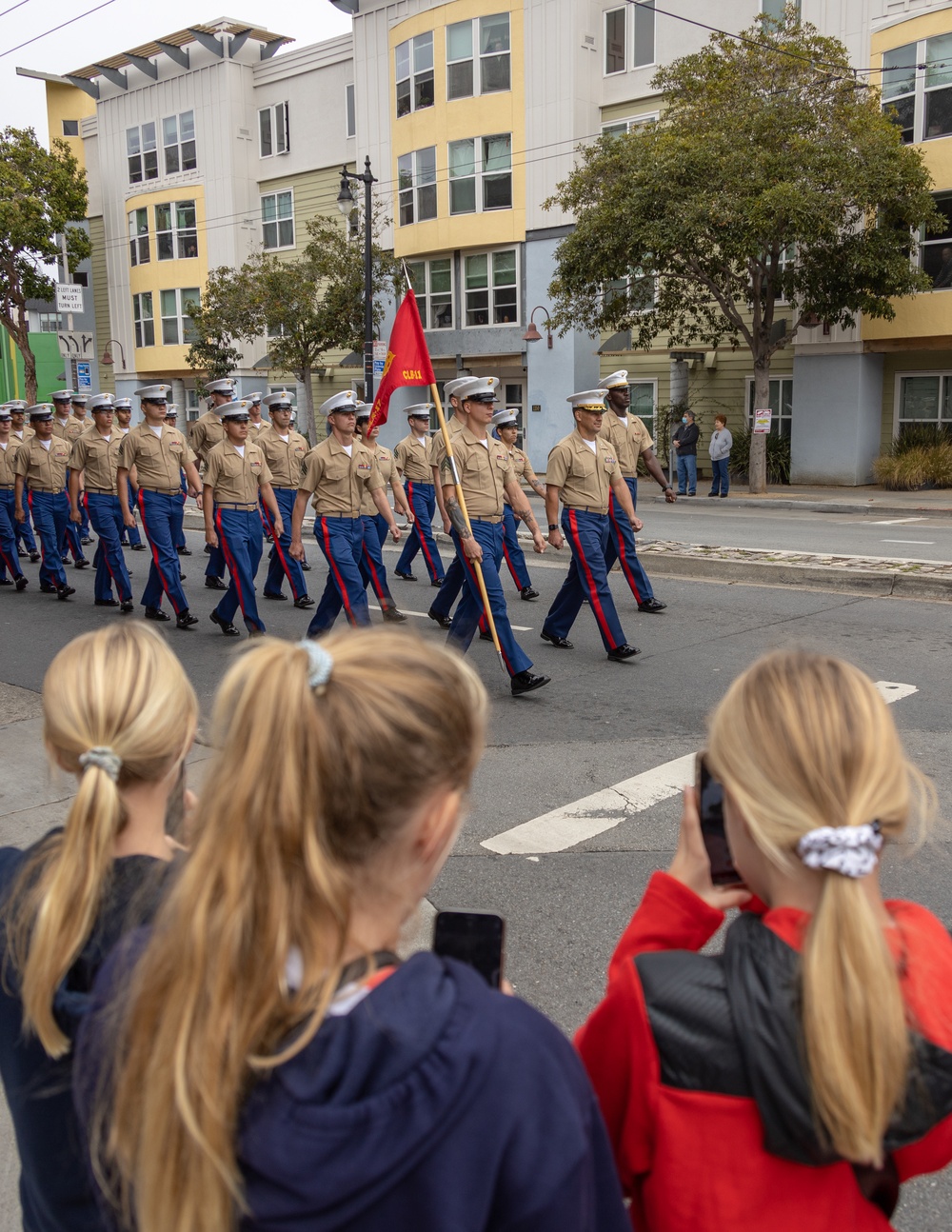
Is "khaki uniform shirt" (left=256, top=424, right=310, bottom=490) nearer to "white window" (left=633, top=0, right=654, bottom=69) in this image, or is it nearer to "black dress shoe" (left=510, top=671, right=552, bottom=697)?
"black dress shoe" (left=510, top=671, right=552, bottom=697)

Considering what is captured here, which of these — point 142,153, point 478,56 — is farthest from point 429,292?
point 142,153

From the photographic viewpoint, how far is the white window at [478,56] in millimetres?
30422

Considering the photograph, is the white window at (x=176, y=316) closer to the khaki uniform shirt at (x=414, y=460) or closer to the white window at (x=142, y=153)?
the white window at (x=142, y=153)

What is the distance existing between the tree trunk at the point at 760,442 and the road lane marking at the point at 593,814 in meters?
18.7

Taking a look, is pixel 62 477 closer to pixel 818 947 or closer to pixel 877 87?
pixel 818 947

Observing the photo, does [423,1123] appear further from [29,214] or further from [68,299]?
[29,214]

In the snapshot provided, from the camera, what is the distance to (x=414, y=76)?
1265 inches

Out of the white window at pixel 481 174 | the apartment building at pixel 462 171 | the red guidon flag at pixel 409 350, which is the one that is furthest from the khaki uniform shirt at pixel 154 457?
the white window at pixel 481 174

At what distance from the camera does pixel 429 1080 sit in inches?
43.6

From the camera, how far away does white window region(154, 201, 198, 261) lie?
132 feet

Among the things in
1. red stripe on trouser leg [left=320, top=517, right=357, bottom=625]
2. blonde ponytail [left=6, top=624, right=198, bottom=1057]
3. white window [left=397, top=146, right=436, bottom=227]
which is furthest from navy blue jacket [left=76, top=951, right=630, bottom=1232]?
white window [left=397, top=146, right=436, bottom=227]

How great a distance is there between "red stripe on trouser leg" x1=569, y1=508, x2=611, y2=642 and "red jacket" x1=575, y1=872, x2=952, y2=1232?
6.92 m

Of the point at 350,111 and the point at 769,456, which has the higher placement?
the point at 350,111

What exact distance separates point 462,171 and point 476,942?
107ft
